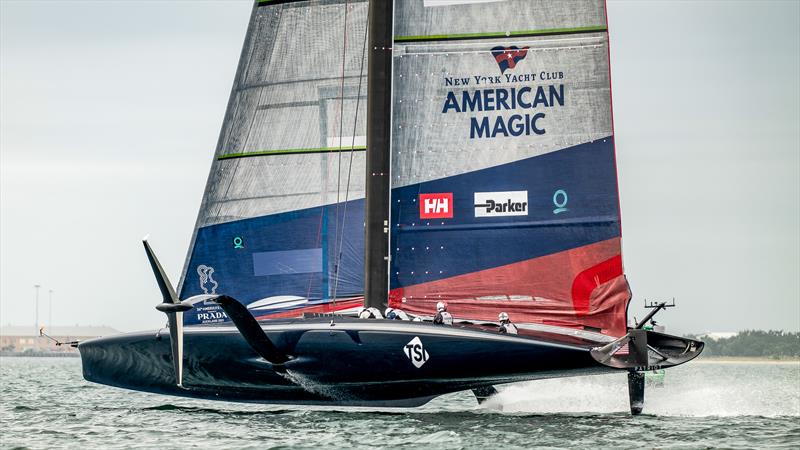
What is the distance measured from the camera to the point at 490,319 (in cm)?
1827

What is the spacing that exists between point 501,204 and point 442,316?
6.11 ft

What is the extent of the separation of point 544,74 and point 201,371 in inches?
251

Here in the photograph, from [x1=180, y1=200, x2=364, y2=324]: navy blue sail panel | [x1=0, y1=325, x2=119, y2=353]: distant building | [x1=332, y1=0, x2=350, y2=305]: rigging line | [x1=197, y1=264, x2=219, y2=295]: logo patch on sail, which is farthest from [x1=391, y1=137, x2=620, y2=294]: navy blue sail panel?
[x1=0, y1=325, x2=119, y2=353]: distant building

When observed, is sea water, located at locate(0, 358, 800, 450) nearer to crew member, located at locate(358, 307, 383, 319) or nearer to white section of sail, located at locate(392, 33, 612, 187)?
crew member, located at locate(358, 307, 383, 319)

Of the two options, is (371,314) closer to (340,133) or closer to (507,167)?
(507,167)

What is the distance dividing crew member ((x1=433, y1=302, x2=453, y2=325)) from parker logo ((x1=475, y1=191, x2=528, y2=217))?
1.46 metres

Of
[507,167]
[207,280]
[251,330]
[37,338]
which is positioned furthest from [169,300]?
[37,338]

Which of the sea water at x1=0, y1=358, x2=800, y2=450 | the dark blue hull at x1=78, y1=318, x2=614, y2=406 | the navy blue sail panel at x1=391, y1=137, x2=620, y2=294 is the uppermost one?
the navy blue sail panel at x1=391, y1=137, x2=620, y2=294

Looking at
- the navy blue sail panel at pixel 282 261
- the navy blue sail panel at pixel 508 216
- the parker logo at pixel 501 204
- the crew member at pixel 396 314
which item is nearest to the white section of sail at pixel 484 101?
the navy blue sail panel at pixel 508 216

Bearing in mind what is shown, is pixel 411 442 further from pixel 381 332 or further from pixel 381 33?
pixel 381 33

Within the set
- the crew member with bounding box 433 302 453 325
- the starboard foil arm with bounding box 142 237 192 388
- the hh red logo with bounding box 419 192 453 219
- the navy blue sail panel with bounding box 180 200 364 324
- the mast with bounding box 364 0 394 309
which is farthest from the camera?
the navy blue sail panel with bounding box 180 200 364 324

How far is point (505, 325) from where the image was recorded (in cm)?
1772

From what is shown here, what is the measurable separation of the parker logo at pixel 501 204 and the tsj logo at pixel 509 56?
5.82 feet

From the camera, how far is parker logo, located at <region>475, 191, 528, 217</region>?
1830cm
